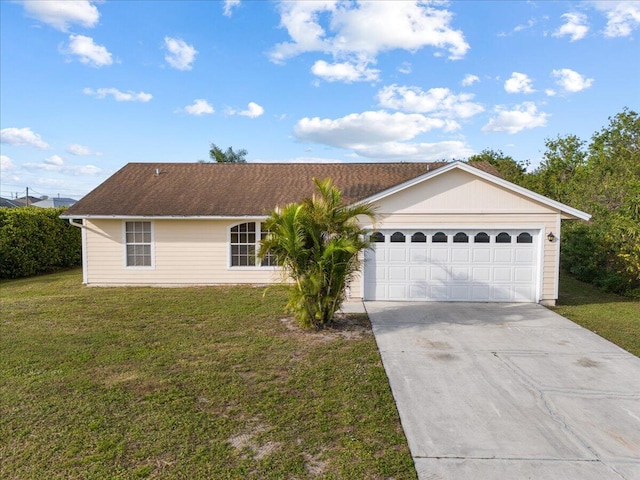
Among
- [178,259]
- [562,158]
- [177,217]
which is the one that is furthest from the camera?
[562,158]

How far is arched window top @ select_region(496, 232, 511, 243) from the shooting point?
1080cm

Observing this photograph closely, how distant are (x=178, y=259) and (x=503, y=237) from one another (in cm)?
994

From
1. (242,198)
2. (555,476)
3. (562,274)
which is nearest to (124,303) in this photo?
(242,198)

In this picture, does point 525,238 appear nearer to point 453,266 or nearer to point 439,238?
point 453,266

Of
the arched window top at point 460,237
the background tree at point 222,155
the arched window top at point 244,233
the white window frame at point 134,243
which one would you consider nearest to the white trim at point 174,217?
the white window frame at point 134,243

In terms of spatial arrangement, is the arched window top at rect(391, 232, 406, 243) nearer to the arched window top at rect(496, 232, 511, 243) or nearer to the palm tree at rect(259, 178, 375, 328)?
the arched window top at rect(496, 232, 511, 243)

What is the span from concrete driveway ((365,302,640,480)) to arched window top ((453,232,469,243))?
2.70 m

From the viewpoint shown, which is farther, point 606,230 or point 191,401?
point 606,230

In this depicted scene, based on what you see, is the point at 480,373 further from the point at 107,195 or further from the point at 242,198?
the point at 107,195

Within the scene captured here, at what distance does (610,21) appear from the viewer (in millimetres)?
12367

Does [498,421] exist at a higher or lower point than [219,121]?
lower

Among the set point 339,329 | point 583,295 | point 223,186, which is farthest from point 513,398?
point 223,186

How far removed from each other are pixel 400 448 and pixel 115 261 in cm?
1200

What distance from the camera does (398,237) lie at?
11.0 m
